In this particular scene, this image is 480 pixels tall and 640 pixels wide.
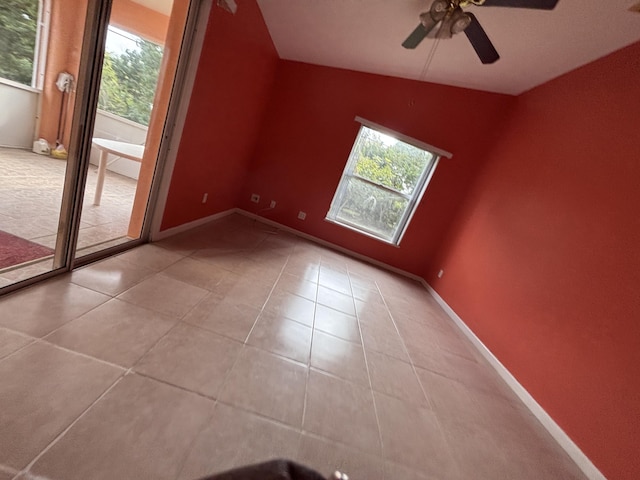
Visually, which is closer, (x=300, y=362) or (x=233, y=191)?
(x=300, y=362)

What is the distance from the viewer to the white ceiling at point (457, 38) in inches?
80.6

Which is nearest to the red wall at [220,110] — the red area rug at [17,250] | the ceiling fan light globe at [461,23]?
the red area rug at [17,250]

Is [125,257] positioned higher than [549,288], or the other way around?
[549,288]

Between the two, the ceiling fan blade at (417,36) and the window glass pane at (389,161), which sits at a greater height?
the ceiling fan blade at (417,36)

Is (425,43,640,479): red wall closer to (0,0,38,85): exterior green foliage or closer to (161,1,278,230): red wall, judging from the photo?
(161,1,278,230): red wall

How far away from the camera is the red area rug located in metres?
1.53

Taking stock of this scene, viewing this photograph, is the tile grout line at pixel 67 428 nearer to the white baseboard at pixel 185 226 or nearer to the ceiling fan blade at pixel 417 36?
the white baseboard at pixel 185 226

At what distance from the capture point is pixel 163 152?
2193mm

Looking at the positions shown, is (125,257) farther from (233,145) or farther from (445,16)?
(445,16)

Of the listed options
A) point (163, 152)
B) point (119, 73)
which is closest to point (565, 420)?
point (163, 152)

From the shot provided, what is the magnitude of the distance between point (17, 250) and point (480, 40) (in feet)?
11.0

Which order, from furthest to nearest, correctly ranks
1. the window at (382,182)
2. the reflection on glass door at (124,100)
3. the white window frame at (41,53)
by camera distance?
the window at (382,182)
the white window frame at (41,53)
the reflection on glass door at (124,100)

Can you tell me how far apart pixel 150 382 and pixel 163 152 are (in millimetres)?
1771

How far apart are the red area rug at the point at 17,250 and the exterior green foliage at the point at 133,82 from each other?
2.86m
